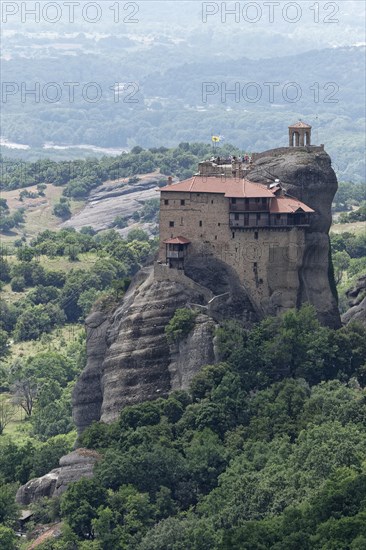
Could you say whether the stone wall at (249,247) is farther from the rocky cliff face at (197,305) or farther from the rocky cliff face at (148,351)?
the rocky cliff face at (148,351)

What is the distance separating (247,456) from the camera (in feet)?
317

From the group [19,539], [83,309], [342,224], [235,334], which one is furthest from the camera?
[342,224]

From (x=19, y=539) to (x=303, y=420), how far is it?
13.9 metres

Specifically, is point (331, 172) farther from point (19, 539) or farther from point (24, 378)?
point (24, 378)

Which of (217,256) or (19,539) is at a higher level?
(217,256)

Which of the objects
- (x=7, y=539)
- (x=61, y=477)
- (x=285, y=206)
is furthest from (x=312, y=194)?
(x=7, y=539)

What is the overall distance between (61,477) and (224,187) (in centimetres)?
1635

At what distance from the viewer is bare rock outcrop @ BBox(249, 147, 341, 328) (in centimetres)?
10469

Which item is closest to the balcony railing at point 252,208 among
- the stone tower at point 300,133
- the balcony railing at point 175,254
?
the balcony railing at point 175,254

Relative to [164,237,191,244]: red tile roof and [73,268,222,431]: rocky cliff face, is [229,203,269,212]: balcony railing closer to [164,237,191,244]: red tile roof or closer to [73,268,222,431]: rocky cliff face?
[164,237,191,244]: red tile roof

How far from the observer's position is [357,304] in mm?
114875

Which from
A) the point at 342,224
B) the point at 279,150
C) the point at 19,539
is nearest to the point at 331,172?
the point at 279,150

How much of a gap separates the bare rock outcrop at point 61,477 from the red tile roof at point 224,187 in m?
14.0

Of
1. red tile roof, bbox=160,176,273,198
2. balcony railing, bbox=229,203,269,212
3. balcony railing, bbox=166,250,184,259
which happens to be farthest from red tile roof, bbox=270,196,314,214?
balcony railing, bbox=166,250,184,259
